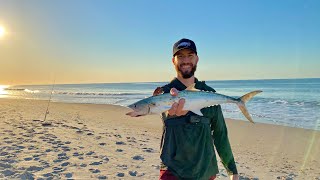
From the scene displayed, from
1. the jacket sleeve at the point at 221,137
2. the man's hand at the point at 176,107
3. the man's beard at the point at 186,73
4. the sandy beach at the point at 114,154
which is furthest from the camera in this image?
the sandy beach at the point at 114,154

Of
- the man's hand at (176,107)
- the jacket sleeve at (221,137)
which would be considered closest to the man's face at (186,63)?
the man's hand at (176,107)

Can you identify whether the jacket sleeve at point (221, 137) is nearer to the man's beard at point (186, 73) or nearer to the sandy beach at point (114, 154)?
the man's beard at point (186, 73)

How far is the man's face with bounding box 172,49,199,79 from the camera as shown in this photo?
3221mm

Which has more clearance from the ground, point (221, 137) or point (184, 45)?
point (184, 45)

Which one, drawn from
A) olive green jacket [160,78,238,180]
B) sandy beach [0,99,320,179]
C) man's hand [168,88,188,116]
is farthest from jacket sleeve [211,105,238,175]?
sandy beach [0,99,320,179]

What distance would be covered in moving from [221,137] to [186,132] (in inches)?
19.9

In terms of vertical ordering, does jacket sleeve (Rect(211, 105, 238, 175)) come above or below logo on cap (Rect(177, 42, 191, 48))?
below

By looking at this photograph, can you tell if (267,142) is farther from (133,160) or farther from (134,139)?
(133,160)

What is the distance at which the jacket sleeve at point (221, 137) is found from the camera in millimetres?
3344

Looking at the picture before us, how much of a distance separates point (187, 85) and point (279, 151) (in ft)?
25.5

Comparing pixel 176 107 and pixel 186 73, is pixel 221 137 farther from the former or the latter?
pixel 186 73

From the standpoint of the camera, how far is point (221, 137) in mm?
3383

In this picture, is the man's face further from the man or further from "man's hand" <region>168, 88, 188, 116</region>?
"man's hand" <region>168, 88, 188, 116</region>

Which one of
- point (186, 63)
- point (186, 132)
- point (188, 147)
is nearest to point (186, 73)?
point (186, 63)
